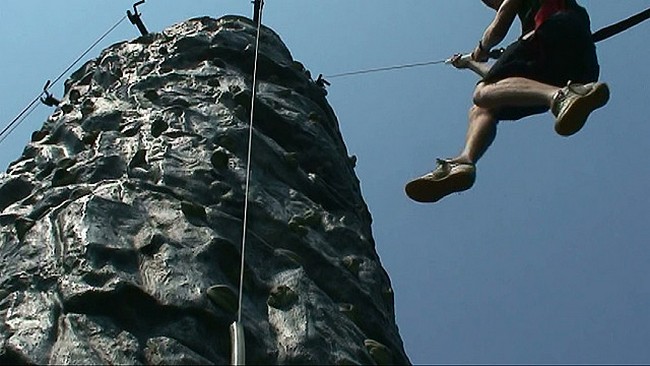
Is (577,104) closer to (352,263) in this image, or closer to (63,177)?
(352,263)

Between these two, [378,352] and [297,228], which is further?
[297,228]

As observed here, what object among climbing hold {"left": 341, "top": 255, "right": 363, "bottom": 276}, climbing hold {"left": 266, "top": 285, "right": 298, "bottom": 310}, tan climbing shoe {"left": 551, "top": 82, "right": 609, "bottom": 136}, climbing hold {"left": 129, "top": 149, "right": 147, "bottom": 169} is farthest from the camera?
climbing hold {"left": 129, "top": 149, "right": 147, "bottom": 169}

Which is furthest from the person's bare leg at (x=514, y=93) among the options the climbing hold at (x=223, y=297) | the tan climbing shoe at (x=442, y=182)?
the climbing hold at (x=223, y=297)

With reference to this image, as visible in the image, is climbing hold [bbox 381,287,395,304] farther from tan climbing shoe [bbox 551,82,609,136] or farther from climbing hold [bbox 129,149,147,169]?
climbing hold [bbox 129,149,147,169]

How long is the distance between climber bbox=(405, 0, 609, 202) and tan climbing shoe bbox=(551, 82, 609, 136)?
14 centimetres

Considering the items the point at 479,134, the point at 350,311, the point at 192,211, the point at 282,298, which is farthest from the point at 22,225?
the point at 479,134

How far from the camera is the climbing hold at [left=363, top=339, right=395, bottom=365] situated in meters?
4.01

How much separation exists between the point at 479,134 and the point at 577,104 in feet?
2.48

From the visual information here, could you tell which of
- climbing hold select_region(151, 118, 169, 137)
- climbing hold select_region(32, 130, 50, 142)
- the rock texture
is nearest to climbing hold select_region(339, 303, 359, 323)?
the rock texture

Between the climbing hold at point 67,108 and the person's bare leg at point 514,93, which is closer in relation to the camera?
the person's bare leg at point 514,93

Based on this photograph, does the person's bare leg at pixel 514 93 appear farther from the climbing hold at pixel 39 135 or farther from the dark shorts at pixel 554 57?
the climbing hold at pixel 39 135

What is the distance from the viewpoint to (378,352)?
4023mm

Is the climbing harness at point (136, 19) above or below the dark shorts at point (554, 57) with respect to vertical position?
above

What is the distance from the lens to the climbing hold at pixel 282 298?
13.1ft
